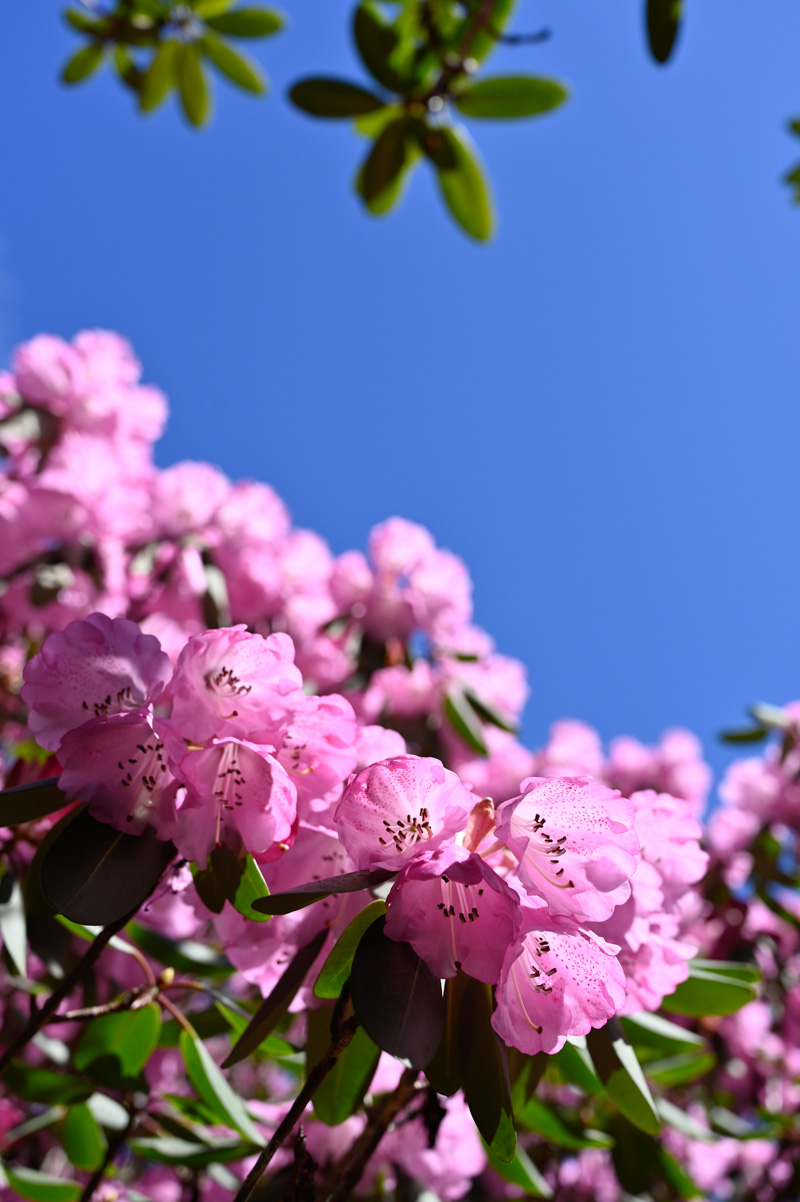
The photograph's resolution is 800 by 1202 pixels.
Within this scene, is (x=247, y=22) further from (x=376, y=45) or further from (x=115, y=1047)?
(x=115, y=1047)

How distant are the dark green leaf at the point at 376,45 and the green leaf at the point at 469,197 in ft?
0.77

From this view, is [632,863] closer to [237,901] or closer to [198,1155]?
[237,901]

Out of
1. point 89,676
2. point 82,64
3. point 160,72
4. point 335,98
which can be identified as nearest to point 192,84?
point 160,72

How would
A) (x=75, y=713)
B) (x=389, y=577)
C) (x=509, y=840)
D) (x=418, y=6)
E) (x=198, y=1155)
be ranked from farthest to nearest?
(x=389, y=577)
(x=418, y=6)
(x=198, y=1155)
(x=75, y=713)
(x=509, y=840)

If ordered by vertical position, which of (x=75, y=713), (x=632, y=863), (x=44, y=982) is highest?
(x=632, y=863)

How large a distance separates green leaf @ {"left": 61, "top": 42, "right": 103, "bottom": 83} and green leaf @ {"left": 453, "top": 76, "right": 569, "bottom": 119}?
125 centimetres

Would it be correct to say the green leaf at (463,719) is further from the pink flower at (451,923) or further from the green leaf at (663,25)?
the pink flower at (451,923)

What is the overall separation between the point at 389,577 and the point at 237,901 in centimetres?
204

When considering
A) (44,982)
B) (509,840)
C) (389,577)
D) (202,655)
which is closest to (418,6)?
(389,577)

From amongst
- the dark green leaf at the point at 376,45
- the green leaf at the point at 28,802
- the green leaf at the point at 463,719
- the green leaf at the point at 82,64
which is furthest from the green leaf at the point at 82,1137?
the green leaf at the point at 82,64

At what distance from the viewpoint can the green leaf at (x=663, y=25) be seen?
178 cm

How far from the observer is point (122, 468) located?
9.53ft

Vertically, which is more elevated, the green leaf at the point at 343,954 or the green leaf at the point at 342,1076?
the green leaf at the point at 343,954

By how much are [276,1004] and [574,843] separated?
326 mm
